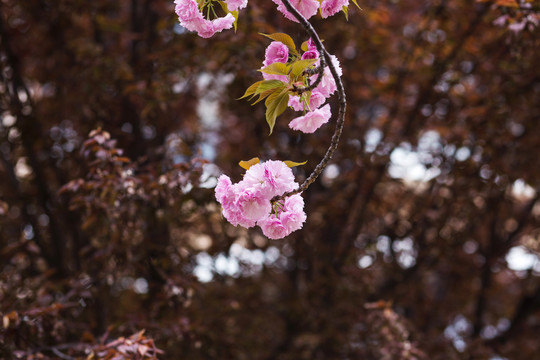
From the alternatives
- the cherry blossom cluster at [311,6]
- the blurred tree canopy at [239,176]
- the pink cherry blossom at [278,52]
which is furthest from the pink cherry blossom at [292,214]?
the blurred tree canopy at [239,176]

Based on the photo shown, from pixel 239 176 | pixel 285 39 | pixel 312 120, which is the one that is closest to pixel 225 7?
pixel 285 39

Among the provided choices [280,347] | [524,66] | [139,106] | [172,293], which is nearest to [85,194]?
[172,293]

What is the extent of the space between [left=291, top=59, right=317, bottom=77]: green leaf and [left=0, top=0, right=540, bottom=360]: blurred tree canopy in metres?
1.26

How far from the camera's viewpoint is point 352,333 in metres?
3.62

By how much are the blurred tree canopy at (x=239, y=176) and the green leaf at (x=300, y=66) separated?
1255 mm

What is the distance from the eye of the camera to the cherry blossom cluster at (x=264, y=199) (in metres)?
1.60

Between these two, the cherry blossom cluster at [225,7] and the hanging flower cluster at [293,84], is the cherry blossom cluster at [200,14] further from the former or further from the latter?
the hanging flower cluster at [293,84]

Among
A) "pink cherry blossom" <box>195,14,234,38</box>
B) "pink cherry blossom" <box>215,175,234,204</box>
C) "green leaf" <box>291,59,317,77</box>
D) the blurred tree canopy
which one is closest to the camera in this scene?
"green leaf" <box>291,59,317,77</box>

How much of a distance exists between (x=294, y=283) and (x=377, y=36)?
6.88 ft

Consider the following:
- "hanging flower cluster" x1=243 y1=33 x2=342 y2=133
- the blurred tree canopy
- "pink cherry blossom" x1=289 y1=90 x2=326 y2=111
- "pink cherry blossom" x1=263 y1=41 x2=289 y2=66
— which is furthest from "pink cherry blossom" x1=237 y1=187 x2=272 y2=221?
the blurred tree canopy

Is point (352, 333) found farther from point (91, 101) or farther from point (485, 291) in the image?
point (91, 101)

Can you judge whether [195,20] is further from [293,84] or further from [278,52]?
[293,84]

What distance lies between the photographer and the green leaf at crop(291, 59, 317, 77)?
1.56 metres

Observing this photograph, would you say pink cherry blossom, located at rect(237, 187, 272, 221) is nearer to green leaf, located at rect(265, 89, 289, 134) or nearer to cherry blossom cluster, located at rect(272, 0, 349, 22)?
green leaf, located at rect(265, 89, 289, 134)
